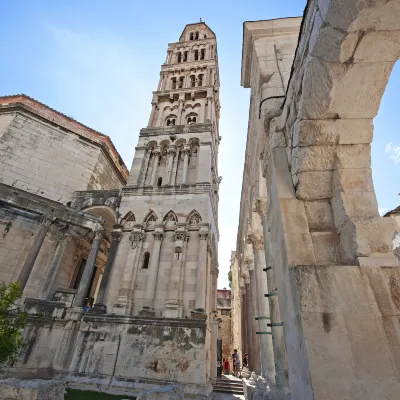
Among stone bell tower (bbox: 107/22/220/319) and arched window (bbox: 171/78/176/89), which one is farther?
arched window (bbox: 171/78/176/89)

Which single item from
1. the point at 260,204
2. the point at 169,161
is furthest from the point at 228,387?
the point at 169,161

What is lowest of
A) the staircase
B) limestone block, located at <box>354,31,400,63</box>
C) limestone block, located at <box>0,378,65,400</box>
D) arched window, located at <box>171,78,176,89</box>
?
the staircase

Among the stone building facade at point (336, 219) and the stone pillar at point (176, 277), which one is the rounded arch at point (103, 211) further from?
the stone building facade at point (336, 219)

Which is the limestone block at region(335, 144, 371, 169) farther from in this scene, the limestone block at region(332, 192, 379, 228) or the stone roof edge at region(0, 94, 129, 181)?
the stone roof edge at region(0, 94, 129, 181)

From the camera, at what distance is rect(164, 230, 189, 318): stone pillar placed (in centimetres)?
978

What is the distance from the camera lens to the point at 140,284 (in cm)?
1095

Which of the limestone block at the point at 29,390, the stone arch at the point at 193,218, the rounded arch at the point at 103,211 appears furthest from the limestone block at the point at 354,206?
the rounded arch at the point at 103,211

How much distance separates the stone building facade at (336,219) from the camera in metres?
1.87

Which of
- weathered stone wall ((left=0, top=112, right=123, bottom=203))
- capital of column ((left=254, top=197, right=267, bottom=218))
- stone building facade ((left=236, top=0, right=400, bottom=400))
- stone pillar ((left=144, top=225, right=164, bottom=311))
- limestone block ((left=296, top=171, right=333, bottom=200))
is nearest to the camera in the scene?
stone building facade ((left=236, top=0, right=400, bottom=400))

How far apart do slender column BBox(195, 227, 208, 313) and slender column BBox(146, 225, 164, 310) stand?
195 centimetres

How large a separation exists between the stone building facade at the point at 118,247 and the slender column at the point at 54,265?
0.17ft

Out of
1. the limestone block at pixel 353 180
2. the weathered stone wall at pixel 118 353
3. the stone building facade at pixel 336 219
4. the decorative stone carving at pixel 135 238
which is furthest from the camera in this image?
the decorative stone carving at pixel 135 238

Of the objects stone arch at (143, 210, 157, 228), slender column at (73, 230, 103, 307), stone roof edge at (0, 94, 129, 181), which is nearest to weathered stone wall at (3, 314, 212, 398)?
slender column at (73, 230, 103, 307)

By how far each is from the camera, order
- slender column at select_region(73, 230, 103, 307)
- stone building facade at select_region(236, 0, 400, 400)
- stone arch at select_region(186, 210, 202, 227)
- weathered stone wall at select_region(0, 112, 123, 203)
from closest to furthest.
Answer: stone building facade at select_region(236, 0, 400, 400)
slender column at select_region(73, 230, 103, 307)
stone arch at select_region(186, 210, 202, 227)
weathered stone wall at select_region(0, 112, 123, 203)
